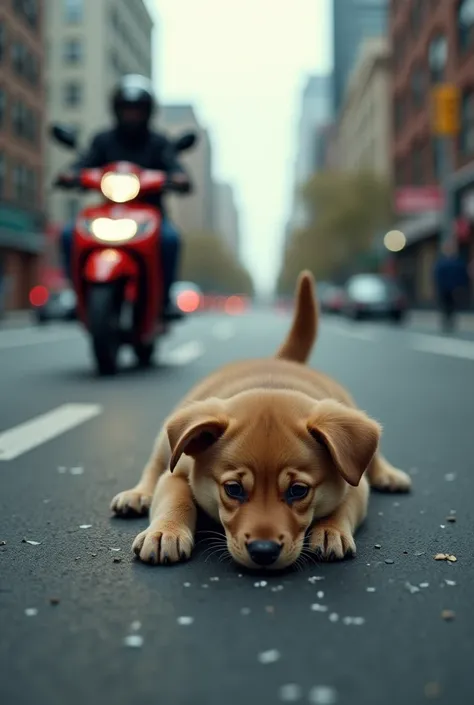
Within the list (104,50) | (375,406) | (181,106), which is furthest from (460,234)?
(181,106)

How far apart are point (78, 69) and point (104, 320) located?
6531 centimetres

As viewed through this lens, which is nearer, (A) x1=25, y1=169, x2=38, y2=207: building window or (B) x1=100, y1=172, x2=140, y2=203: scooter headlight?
(B) x1=100, y1=172, x2=140, y2=203: scooter headlight

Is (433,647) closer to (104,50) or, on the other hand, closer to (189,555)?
(189,555)

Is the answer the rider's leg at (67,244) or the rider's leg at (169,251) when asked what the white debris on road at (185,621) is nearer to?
the rider's leg at (67,244)

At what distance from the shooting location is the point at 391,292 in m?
30.6

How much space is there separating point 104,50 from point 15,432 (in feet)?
221

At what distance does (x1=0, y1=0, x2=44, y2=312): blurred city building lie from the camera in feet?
144

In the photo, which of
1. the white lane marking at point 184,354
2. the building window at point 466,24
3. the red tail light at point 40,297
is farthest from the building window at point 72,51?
the white lane marking at point 184,354

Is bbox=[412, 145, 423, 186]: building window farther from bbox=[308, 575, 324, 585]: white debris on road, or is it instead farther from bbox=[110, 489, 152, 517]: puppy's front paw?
bbox=[308, 575, 324, 585]: white debris on road

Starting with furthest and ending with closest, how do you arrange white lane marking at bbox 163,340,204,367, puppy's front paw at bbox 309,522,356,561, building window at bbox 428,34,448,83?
building window at bbox 428,34,448,83, white lane marking at bbox 163,340,204,367, puppy's front paw at bbox 309,522,356,561

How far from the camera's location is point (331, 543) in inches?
103

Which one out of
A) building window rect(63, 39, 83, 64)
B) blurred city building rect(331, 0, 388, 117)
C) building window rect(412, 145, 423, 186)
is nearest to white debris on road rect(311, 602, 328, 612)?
building window rect(412, 145, 423, 186)

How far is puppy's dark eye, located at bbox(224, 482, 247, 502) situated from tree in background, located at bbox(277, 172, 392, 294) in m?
50.4

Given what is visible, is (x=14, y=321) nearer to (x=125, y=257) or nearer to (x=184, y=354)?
(x=184, y=354)
